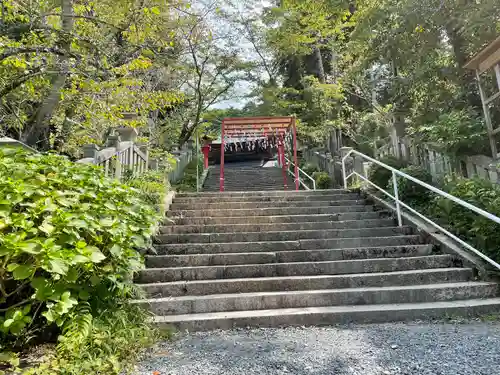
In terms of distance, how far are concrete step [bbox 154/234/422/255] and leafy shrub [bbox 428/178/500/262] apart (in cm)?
51

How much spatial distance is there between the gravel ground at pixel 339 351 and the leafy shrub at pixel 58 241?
71cm

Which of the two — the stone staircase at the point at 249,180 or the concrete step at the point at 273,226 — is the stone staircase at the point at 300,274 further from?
the stone staircase at the point at 249,180

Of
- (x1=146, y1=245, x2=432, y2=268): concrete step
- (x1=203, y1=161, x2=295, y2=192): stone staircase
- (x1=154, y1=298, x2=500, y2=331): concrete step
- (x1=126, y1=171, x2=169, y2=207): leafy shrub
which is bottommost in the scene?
(x1=154, y1=298, x2=500, y2=331): concrete step

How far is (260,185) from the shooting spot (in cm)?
1261

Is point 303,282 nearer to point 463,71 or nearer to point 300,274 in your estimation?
point 300,274

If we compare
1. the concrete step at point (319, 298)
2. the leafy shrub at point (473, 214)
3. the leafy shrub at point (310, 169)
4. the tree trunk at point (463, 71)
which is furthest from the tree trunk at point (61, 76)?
the leafy shrub at point (310, 169)

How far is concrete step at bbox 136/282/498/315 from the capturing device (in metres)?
3.12

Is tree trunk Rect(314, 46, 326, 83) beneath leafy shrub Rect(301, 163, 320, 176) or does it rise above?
above

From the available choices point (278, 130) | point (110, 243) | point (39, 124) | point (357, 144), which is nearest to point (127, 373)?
point (110, 243)

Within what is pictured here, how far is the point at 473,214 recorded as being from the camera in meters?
4.03

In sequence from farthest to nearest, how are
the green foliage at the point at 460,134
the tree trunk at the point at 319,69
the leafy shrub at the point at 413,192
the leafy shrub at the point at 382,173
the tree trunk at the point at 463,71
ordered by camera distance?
the tree trunk at the point at 319,69
the tree trunk at the point at 463,71
the leafy shrub at the point at 382,173
the green foliage at the point at 460,134
the leafy shrub at the point at 413,192

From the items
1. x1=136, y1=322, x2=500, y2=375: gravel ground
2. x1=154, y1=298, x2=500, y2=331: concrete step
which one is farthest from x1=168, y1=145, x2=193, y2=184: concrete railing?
x1=136, y1=322, x2=500, y2=375: gravel ground

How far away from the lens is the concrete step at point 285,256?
12.9 feet

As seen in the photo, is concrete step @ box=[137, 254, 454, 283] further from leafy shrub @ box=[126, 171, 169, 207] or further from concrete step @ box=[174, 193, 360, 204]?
concrete step @ box=[174, 193, 360, 204]
